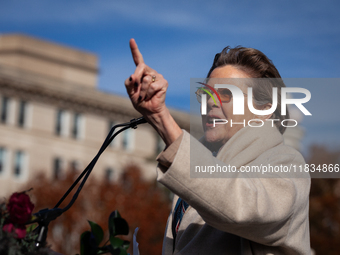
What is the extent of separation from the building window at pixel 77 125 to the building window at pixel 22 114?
14.5 ft

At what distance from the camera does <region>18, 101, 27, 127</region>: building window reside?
44.7 meters

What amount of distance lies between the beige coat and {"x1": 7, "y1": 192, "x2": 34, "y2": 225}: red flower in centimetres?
49

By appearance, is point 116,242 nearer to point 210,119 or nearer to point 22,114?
point 210,119

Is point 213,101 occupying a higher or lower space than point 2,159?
lower

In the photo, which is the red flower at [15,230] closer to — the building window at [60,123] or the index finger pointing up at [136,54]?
the index finger pointing up at [136,54]

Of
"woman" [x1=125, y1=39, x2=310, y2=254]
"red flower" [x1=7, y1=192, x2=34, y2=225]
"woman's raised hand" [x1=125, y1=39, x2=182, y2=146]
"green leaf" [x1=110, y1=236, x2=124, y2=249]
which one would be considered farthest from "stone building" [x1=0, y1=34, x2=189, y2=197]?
"woman's raised hand" [x1=125, y1=39, x2=182, y2=146]

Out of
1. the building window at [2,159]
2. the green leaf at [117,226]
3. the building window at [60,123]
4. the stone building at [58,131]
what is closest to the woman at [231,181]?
the green leaf at [117,226]

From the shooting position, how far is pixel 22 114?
44906mm

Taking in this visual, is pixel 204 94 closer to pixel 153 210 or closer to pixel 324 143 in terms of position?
pixel 324 143

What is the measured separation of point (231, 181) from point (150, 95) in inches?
16.1

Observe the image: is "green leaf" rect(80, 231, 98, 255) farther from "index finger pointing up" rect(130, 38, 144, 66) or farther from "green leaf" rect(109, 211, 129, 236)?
"index finger pointing up" rect(130, 38, 144, 66)

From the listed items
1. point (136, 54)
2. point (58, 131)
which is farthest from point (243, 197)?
point (58, 131)

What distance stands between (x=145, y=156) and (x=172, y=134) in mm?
48596

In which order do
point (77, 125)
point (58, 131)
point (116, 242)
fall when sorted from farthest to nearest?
point (77, 125)
point (58, 131)
point (116, 242)
